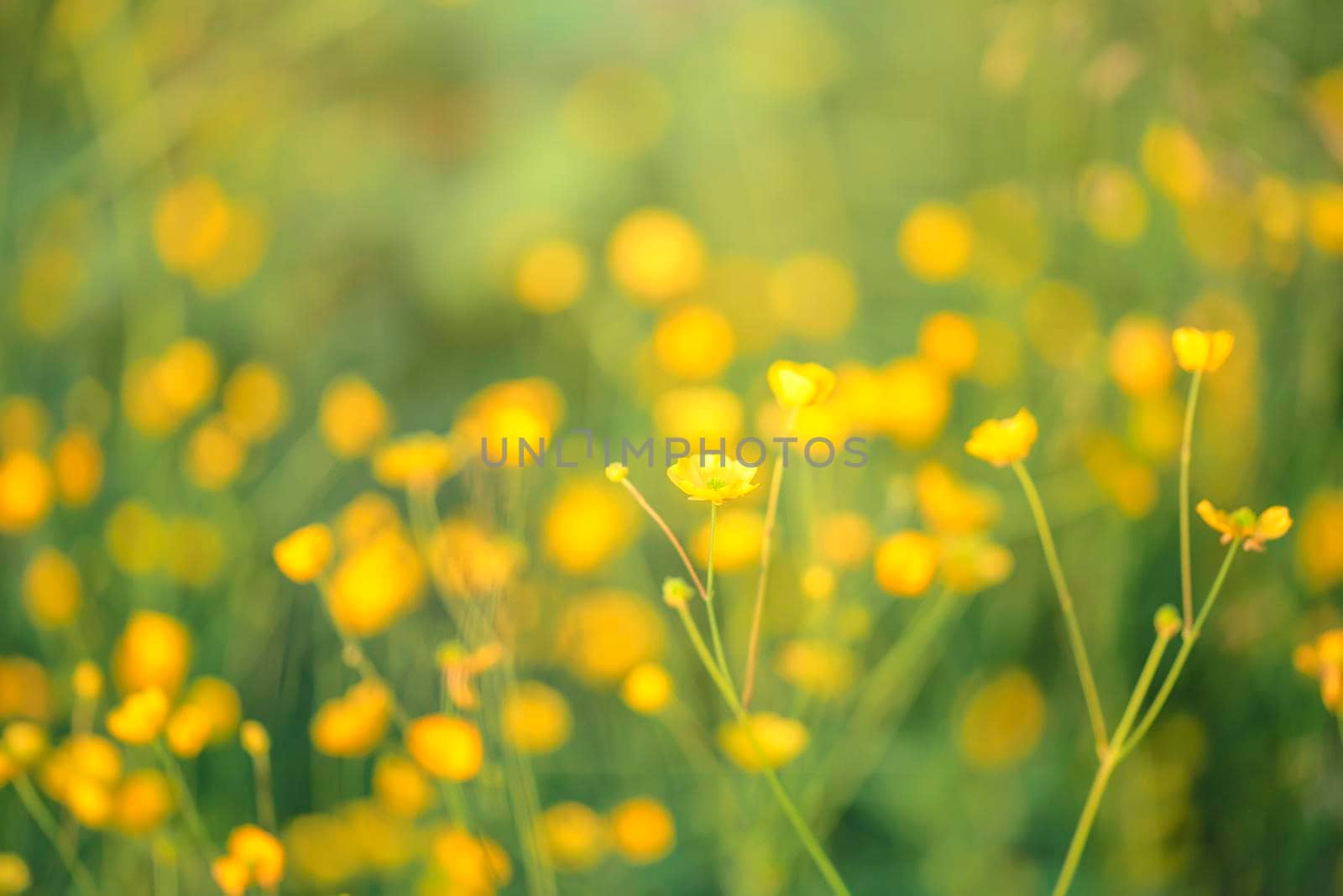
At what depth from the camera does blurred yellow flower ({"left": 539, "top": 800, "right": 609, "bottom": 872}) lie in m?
0.65

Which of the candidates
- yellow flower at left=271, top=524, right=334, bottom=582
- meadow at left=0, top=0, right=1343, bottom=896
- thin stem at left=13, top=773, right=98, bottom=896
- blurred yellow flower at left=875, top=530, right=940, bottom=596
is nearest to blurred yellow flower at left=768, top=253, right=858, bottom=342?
meadow at left=0, top=0, right=1343, bottom=896

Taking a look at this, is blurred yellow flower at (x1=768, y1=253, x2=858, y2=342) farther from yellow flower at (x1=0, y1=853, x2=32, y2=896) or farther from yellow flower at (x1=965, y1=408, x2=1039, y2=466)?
yellow flower at (x1=0, y1=853, x2=32, y2=896)

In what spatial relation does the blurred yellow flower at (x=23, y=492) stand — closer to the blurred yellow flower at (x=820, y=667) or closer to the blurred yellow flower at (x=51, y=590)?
the blurred yellow flower at (x=51, y=590)

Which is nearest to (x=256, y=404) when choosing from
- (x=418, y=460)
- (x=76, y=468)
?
(x=76, y=468)

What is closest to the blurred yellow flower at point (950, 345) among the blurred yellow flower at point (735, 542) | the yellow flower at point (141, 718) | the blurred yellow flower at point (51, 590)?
the blurred yellow flower at point (735, 542)

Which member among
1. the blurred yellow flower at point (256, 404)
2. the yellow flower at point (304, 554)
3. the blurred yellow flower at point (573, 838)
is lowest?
the blurred yellow flower at point (573, 838)

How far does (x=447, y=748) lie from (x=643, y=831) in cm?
18

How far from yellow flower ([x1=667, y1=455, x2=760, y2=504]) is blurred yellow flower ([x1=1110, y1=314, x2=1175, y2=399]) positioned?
15.3 inches

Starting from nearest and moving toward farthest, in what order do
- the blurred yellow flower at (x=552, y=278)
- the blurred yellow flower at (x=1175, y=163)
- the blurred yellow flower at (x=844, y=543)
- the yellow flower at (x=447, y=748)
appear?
the yellow flower at (x=447, y=748), the blurred yellow flower at (x=1175, y=163), the blurred yellow flower at (x=844, y=543), the blurred yellow flower at (x=552, y=278)

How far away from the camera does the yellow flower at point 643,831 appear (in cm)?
65

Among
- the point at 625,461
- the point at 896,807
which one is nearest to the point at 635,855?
the point at 896,807

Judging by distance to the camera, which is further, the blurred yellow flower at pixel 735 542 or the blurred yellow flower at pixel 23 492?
the blurred yellow flower at pixel 23 492

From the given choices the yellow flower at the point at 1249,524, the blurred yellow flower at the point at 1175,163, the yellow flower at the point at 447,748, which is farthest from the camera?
the blurred yellow flower at the point at 1175,163

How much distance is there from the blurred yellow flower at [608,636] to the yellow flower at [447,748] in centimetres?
29
